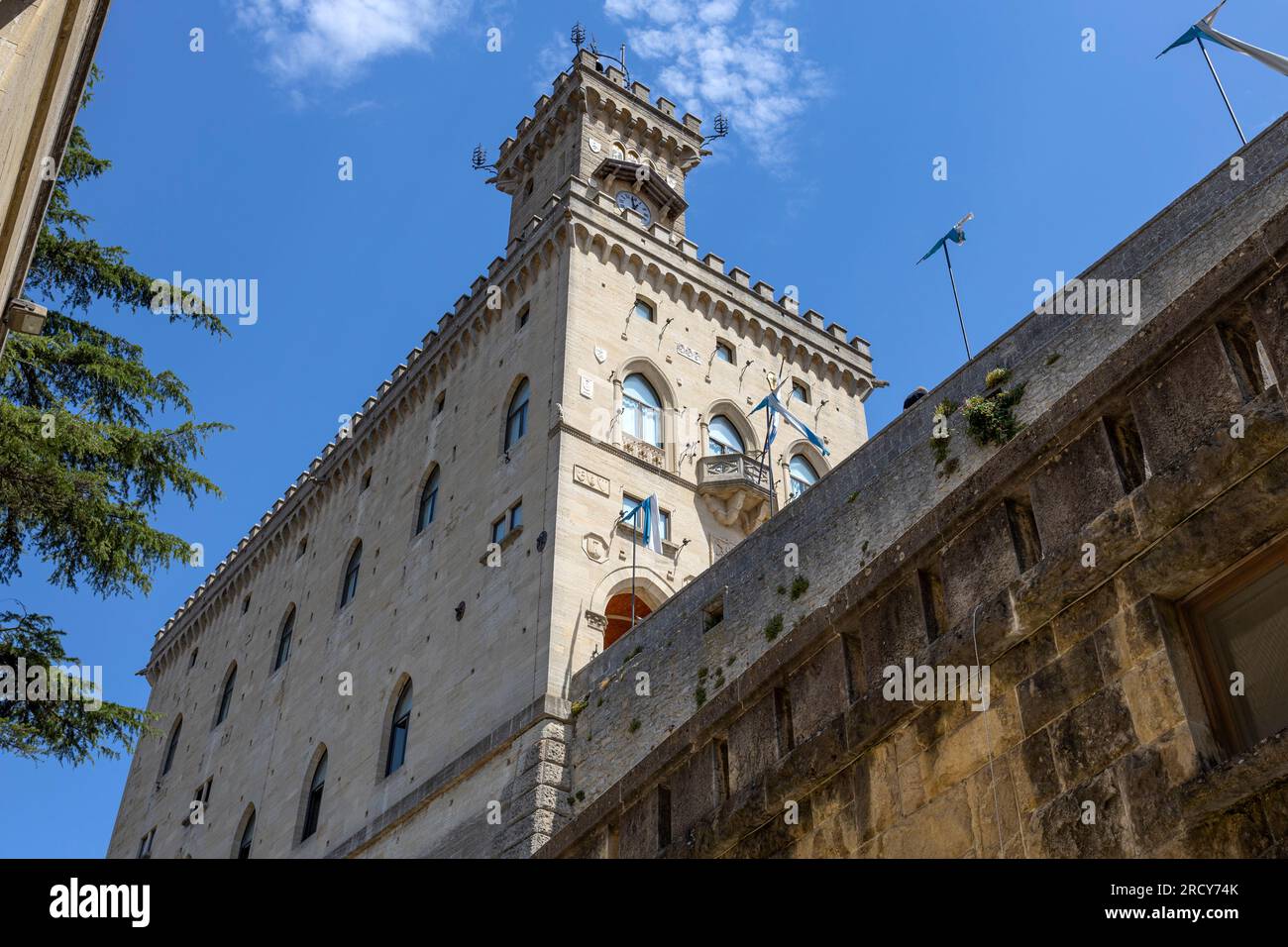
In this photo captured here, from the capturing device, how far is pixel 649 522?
22906 mm

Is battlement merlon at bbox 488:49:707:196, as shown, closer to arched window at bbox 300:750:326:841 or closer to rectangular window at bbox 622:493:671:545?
rectangular window at bbox 622:493:671:545

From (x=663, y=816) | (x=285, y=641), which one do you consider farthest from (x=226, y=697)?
(x=663, y=816)

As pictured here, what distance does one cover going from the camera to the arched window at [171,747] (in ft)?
116

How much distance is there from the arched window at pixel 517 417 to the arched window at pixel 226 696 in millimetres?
12889

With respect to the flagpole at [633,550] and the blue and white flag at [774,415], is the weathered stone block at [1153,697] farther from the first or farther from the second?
the blue and white flag at [774,415]

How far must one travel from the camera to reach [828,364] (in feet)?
97.6

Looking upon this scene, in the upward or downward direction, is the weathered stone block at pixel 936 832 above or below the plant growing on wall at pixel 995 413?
below

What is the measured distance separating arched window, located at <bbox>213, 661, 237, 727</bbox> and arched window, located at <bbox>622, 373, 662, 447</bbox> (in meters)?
14.7

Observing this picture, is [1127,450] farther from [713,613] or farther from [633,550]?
[633,550]

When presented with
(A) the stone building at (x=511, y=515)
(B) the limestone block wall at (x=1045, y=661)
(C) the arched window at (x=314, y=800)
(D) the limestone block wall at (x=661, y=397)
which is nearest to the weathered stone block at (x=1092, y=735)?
(B) the limestone block wall at (x=1045, y=661)

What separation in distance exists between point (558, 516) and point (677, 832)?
12754mm

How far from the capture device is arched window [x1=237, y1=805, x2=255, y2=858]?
27656 mm

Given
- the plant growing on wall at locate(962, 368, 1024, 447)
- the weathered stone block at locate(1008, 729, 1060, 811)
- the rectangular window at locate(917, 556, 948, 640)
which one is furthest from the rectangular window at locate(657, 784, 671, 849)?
the plant growing on wall at locate(962, 368, 1024, 447)

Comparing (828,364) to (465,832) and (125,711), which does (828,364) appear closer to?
(465,832)
